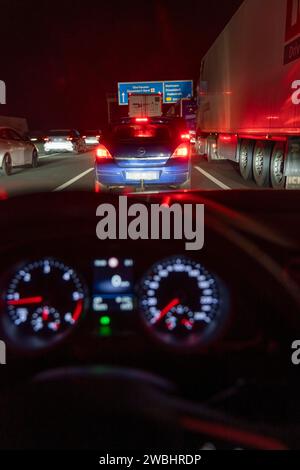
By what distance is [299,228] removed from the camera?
157 inches

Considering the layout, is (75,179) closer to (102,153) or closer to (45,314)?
(102,153)

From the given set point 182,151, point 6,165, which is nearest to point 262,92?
point 182,151

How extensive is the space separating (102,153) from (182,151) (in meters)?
1.47

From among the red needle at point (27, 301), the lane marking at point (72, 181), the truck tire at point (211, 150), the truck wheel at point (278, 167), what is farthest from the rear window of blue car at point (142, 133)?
the truck tire at point (211, 150)

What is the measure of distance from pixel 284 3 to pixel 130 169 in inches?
168

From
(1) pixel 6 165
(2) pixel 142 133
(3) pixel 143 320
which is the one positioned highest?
(1) pixel 6 165

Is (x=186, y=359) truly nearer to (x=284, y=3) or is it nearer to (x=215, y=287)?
(x=215, y=287)

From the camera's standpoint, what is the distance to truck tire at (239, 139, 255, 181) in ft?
52.9

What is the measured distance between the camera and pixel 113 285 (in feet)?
10.5

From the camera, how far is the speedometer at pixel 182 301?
315 centimetres

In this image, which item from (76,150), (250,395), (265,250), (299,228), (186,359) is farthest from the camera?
(76,150)

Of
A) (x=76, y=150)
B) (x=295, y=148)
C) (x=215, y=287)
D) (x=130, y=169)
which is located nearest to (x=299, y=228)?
(x=215, y=287)

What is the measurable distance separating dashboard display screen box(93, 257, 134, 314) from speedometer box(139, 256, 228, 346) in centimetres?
8

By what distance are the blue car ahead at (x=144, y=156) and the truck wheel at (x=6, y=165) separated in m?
8.71
